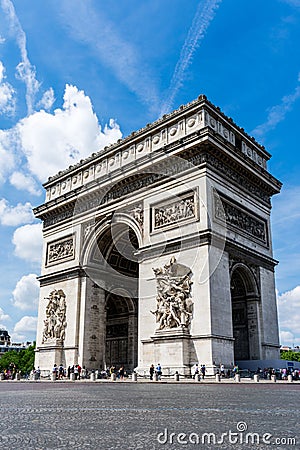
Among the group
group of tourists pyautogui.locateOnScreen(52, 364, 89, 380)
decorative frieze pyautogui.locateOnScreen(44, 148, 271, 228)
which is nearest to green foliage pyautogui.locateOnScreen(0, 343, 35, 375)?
group of tourists pyautogui.locateOnScreen(52, 364, 89, 380)

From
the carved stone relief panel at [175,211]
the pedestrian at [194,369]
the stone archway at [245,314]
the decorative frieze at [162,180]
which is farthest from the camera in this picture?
the stone archway at [245,314]

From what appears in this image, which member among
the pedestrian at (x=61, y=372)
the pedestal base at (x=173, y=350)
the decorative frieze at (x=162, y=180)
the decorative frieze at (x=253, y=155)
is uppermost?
the decorative frieze at (x=253, y=155)

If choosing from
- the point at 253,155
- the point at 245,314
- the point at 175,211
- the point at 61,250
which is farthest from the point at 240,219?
the point at 61,250

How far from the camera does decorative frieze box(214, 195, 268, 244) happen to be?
2267 centimetres

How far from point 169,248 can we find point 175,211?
6.36 feet

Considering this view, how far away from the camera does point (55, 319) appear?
93.4 ft

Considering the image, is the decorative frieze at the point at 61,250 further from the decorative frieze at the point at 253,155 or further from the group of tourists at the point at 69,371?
the decorative frieze at the point at 253,155

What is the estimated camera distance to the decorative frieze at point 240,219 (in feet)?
74.4

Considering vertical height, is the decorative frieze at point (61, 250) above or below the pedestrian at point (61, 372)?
above

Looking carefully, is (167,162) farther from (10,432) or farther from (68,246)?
(10,432)

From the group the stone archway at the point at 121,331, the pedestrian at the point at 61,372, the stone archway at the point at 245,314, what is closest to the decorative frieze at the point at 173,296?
the stone archway at the point at 245,314

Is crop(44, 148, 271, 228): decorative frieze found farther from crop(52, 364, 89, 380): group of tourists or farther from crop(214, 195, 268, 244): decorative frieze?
crop(52, 364, 89, 380): group of tourists

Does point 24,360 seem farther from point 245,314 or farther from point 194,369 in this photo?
point 194,369

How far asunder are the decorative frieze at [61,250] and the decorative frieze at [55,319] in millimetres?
2242
